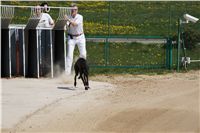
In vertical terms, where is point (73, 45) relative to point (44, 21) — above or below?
below

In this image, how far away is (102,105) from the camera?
12766 millimetres

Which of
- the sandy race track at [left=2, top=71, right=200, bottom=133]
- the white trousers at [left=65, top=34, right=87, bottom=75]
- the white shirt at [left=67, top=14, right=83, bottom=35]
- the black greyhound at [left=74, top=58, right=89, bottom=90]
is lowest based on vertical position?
the sandy race track at [left=2, top=71, right=200, bottom=133]

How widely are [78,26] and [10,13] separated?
5.63 feet

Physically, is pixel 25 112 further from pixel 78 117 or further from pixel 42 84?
pixel 42 84

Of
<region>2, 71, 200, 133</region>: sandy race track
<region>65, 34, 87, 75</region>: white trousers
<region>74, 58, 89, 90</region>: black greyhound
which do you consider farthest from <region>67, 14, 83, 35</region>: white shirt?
<region>74, 58, 89, 90</region>: black greyhound

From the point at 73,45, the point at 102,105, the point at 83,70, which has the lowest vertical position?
the point at 102,105

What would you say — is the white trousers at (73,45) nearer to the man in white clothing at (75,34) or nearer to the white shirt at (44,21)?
the man in white clothing at (75,34)

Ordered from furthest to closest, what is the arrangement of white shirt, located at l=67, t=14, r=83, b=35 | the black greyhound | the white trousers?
1. the white trousers
2. white shirt, located at l=67, t=14, r=83, b=35
3. the black greyhound

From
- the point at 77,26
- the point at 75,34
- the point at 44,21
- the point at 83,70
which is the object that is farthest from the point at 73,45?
the point at 83,70

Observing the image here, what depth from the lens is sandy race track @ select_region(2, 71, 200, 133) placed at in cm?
1081

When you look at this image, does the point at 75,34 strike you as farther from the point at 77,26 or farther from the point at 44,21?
the point at 44,21

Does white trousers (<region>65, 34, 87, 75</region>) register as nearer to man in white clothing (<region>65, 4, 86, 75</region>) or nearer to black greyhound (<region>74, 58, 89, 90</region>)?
man in white clothing (<region>65, 4, 86, 75</region>)

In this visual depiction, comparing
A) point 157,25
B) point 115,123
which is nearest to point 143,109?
point 115,123

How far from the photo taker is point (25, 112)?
11.9 meters
